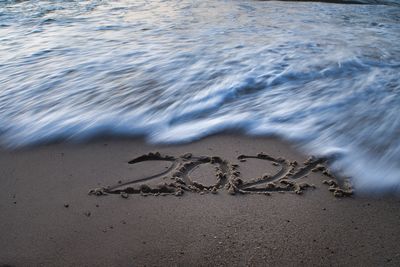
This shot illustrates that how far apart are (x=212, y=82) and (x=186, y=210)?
1890 mm

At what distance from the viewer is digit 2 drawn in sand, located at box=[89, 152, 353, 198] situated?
2.11m

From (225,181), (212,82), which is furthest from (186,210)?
(212,82)

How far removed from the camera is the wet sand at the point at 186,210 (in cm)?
169

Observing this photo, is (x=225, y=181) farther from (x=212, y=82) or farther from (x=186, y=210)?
(x=212, y=82)

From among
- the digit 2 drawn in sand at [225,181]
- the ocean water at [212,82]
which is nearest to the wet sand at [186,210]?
the digit 2 drawn in sand at [225,181]

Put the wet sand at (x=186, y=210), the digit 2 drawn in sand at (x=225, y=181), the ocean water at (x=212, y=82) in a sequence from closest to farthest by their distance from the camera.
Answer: the wet sand at (x=186, y=210) → the digit 2 drawn in sand at (x=225, y=181) → the ocean water at (x=212, y=82)

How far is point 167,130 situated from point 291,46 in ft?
8.24

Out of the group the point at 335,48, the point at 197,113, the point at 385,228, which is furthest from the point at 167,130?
the point at 335,48

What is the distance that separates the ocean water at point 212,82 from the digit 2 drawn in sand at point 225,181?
220 mm

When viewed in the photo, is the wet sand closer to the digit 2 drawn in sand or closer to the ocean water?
the digit 2 drawn in sand

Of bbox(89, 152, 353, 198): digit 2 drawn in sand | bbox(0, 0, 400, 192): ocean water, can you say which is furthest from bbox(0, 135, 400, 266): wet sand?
bbox(0, 0, 400, 192): ocean water

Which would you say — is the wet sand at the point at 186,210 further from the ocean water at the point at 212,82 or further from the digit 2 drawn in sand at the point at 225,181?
the ocean water at the point at 212,82

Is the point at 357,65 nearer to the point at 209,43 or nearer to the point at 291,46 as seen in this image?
the point at 291,46

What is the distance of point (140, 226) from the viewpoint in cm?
186
